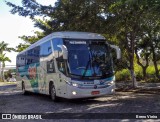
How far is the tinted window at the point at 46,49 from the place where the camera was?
57.1 ft

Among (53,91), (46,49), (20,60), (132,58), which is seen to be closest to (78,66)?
(53,91)

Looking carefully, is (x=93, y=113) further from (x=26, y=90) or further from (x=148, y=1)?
(x=26, y=90)

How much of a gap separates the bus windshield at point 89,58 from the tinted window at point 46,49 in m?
2.02

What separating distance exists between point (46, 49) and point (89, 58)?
3.47 m

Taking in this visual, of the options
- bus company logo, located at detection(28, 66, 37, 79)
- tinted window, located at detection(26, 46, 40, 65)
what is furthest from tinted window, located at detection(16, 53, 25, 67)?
bus company logo, located at detection(28, 66, 37, 79)

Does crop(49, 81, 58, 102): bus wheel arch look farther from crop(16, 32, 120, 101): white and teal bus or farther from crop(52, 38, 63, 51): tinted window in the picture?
crop(52, 38, 63, 51): tinted window

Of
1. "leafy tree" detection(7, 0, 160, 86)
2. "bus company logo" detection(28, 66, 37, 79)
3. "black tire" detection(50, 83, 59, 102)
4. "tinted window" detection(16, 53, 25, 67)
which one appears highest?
"leafy tree" detection(7, 0, 160, 86)

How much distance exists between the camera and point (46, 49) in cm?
1805

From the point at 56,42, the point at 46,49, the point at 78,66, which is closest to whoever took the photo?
the point at 78,66

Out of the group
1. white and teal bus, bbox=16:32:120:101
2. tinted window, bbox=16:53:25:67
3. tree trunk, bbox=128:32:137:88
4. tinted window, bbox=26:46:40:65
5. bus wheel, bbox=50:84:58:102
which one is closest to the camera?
white and teal bus, bbox=16:32:120:101

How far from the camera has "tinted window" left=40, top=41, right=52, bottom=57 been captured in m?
17.4

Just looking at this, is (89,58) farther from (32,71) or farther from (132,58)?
(132,58)

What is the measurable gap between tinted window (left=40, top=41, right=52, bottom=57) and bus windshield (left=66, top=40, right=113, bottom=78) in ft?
6.64

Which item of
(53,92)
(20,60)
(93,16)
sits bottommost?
(53,92)
